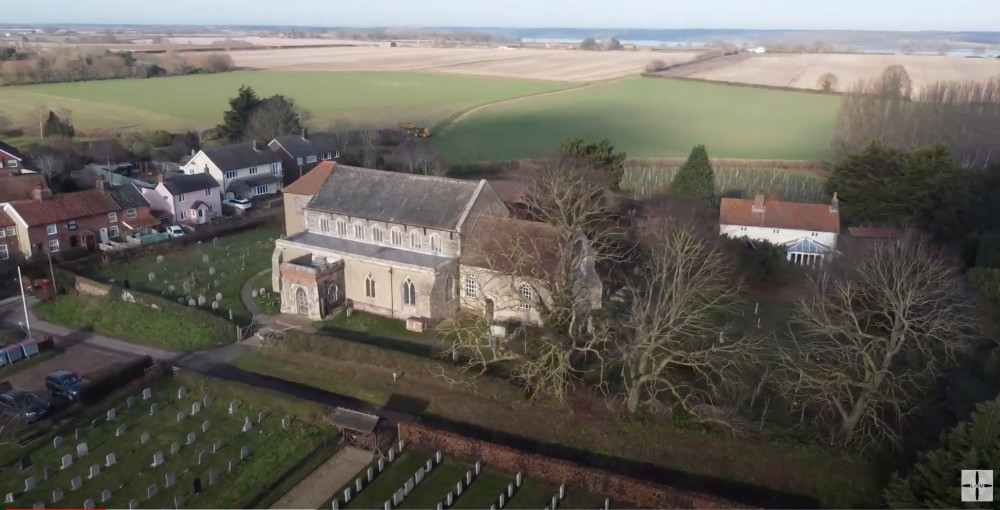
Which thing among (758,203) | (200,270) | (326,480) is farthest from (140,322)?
(758,203)

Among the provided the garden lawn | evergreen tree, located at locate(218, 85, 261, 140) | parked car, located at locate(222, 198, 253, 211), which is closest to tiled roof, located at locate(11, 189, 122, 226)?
the garden lawn

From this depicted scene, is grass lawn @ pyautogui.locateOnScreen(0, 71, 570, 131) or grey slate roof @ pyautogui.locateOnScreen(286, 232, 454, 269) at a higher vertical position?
grass lawn @ pyautogui.locateOnScreen(0, 71, 570, 131)

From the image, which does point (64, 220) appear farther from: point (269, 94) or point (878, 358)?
point (269, 94)

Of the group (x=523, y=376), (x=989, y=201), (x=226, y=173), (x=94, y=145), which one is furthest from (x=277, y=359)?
(x=94, y=145)

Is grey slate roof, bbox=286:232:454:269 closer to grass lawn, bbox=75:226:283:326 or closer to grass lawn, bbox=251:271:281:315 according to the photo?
grass lawn, bbox=251:271:281:315

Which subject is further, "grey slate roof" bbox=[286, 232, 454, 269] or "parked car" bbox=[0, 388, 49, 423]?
"grey slate roof" bbox=[286, 232, 454, 269]

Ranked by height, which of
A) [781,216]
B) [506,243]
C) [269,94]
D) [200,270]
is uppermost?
[269,94]
